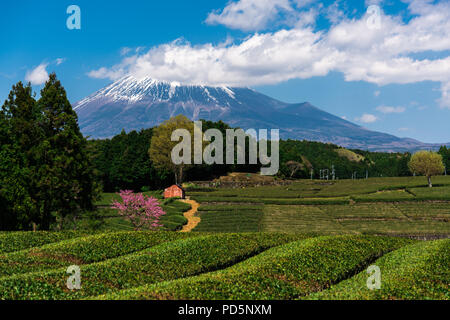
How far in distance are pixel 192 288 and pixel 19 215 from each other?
2735cm

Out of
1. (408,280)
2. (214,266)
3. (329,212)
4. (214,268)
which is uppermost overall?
(408,280)

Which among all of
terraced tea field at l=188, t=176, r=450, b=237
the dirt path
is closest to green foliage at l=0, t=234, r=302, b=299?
terraced tea field at l=188, t=176, r=450, b=237

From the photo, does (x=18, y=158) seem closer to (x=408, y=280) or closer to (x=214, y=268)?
(x=214, y=268)

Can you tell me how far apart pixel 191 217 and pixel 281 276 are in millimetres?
46603

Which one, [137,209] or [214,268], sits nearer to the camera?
[214,268]

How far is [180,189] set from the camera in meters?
79.9

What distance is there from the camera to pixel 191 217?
64.1 metres

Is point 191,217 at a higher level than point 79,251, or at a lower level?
lower

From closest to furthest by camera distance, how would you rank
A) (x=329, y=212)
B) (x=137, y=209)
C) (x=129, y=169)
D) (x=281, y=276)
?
(x=281, y=276)
(x=137, y=209)
(x=329, y=212)
(x=129, y=169)

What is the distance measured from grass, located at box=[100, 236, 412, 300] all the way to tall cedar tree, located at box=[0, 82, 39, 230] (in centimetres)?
2439

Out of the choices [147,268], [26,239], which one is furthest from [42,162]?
[147,268]

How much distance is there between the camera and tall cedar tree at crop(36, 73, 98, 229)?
38.4 meters

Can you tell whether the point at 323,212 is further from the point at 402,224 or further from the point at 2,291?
the point at 2,291
